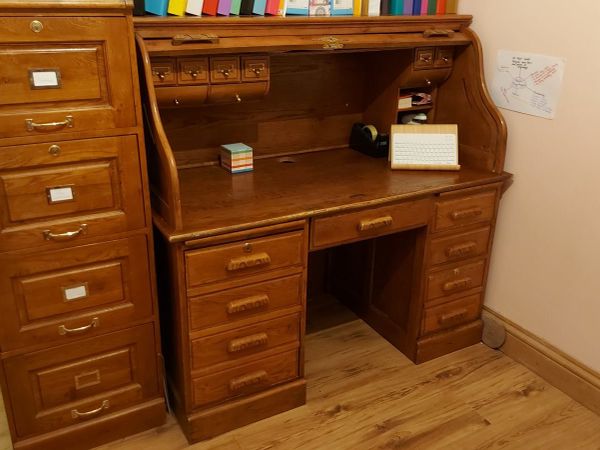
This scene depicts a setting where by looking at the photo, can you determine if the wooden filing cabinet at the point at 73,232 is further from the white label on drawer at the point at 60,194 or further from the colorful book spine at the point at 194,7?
the colorful book spine at the point at 194,7

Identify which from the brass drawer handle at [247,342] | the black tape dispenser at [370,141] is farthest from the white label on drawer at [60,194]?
the black tape dispenser at [370,141]

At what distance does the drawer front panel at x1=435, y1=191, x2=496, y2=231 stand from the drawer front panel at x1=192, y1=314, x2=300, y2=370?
0.67 m

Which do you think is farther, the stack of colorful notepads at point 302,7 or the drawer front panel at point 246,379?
the drawer front panel at point 246,379

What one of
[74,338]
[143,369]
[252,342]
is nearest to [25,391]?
[74,338]

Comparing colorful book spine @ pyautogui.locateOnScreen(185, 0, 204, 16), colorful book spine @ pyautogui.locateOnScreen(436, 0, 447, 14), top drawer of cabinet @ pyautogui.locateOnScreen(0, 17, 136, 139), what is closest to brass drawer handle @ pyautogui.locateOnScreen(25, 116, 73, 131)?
top drawer of cabinet @ pyautogui.locateOnScreen(0, 17, 136, 139)

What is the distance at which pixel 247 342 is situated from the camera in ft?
6.22

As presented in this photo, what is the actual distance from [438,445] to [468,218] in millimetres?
840

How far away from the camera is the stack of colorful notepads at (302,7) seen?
1.77 meters

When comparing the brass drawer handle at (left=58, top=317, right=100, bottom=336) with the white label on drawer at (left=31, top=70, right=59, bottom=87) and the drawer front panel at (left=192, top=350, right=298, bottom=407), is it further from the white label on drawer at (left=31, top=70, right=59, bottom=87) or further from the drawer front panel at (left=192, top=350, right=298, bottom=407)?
the white label on drawer at (left=31, top=70, right=59, bottom=87)

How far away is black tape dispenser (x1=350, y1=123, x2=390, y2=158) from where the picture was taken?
2.38m

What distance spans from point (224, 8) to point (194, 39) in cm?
18

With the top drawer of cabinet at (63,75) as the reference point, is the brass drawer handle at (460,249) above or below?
below

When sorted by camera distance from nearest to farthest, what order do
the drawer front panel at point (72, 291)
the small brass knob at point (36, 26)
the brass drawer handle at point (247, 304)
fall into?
the small brass knob at point (36, 26)
the drawer front panel at point (72, 291)
the brass drawer handle at point (247, 304)

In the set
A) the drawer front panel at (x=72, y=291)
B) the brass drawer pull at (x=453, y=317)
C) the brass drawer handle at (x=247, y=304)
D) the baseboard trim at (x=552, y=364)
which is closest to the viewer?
the drawer front panel at (x=72, y=291)
